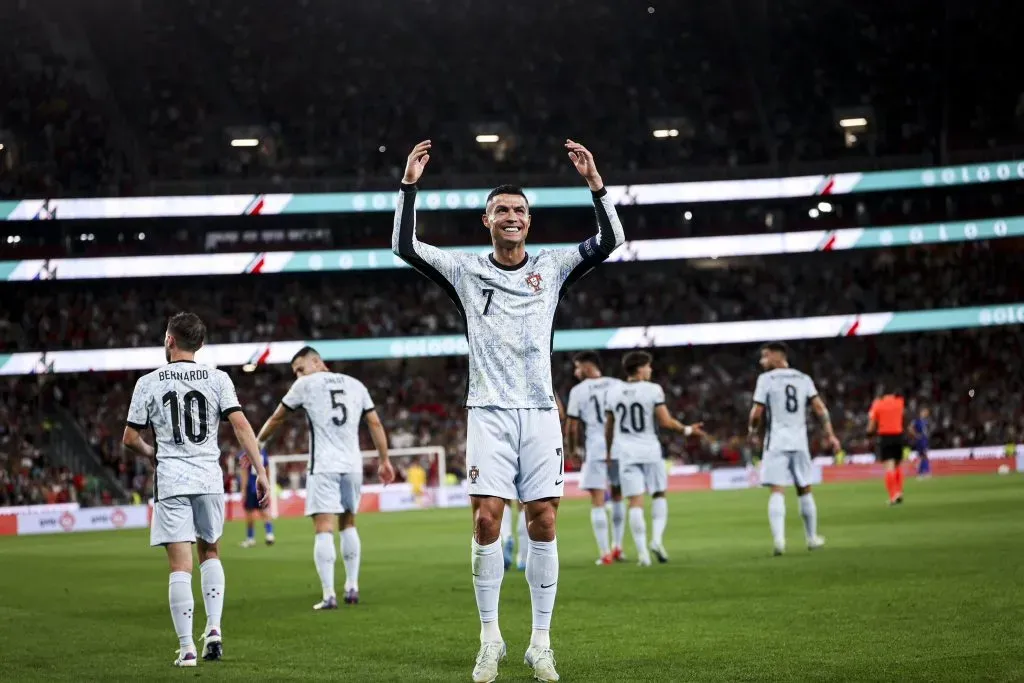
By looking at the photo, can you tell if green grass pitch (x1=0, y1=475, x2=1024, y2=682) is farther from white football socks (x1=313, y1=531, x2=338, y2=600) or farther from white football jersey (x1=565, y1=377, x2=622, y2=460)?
white football jersey (x1=565, y1=377, x2=622, y2=460)

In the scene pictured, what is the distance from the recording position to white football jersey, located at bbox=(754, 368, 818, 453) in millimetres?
15992

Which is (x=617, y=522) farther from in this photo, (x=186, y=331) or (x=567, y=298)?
(x=567, y=298)

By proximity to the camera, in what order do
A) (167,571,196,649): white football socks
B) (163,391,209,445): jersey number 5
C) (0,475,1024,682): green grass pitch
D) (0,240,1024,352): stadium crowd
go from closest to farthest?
(0,475,1024,682): green grass pitch < (167,571,196,649): white football socks < (163,391,209,445): jersey number 5 < (0,240,1024,352): stadium crowd

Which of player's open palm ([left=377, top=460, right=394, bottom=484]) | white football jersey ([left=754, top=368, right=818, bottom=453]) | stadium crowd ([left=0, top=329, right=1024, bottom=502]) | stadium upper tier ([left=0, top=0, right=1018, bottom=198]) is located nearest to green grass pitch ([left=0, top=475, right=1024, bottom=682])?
player's open palm ([left=377, top=460, right=394, bottom=484])

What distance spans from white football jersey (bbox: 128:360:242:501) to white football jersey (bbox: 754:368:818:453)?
875cm

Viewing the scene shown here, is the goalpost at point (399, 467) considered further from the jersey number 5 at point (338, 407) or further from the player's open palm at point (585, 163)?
the player's open palm at point (585, 163)

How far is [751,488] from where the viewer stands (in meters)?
37.8

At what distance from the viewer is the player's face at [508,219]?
718 centimetres

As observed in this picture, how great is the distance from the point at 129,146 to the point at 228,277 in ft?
19.6

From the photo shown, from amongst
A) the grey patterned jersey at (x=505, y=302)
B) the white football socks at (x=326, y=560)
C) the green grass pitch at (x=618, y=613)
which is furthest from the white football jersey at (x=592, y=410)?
the grey patterned jersey at (x=505, y=302)

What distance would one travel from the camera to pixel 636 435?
15.7 meters

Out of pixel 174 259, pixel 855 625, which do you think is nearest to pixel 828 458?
pixel 174 259

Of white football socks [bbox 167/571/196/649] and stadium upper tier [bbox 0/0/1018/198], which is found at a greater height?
stadium upper tier [bbox 0/0/1018/198]

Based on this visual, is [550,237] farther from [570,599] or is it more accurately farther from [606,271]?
[570,599]
